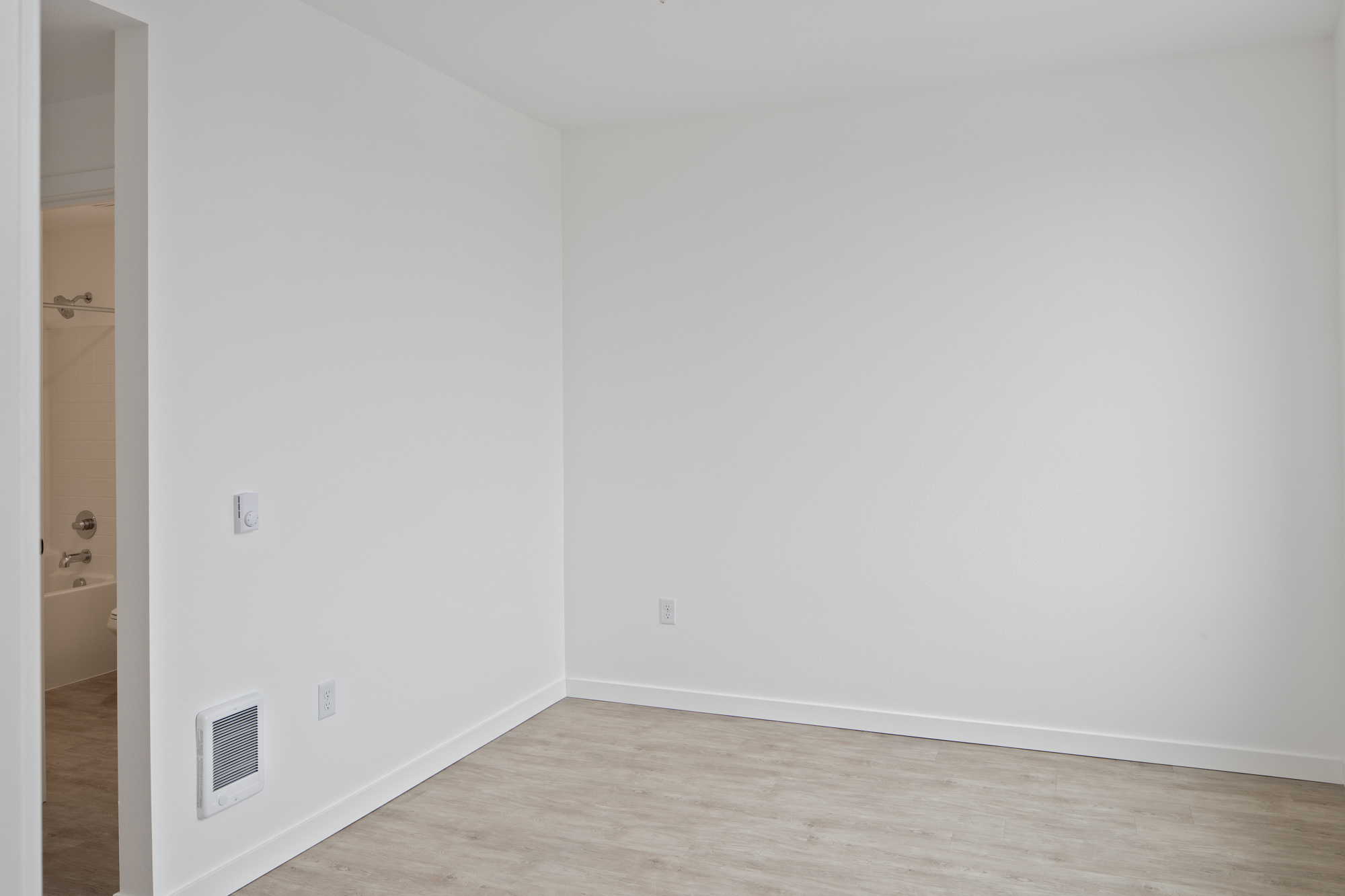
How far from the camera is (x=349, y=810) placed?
119 inches

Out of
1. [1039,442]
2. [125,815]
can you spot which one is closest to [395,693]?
[125,815]

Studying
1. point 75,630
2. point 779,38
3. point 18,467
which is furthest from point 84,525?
point 18,467

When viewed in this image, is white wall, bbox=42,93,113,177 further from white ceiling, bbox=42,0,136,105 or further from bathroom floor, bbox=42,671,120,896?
bathroom floor, bbox=42,671,120,896

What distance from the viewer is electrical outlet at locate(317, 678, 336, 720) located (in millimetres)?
2918

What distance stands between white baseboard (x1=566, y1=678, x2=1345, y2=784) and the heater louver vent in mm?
1951

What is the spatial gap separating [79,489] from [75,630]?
Answer: 0.90 metres

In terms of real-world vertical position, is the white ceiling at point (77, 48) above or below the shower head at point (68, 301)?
above

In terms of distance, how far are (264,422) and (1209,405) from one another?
337 cm

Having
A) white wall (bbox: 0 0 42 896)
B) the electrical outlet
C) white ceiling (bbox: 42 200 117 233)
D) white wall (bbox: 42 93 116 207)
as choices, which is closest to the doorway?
white wall (bbox: 42 93 116 207)

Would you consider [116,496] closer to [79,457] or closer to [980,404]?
[79,457]

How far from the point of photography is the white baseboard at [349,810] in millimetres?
2561

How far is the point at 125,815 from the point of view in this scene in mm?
2379

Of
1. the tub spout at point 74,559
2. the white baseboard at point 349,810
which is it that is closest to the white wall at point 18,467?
the white baseboard at point 349,810

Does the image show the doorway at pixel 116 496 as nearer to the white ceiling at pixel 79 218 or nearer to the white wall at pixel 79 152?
the white wall at pixel 79 152
